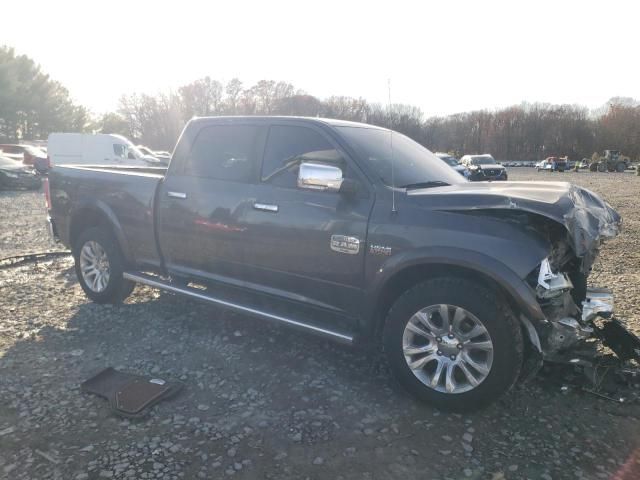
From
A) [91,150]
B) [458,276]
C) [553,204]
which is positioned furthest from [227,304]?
[91,150]

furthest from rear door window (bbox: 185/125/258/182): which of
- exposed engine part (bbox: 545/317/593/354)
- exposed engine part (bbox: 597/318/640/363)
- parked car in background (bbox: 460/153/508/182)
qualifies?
parked car in background (bbox: 460/153/508/182)

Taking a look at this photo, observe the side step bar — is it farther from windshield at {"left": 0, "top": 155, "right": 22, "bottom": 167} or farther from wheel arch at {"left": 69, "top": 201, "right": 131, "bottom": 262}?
windshield at {"left": 0, "top": 155, "right": 22, "bottom": 167}

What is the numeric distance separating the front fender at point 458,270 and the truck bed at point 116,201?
8.31 feet

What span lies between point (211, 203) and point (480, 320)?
2521 millimetres

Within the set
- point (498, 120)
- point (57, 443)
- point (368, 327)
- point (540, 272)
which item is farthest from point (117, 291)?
point (498, 120)

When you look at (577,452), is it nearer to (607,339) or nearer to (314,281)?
(607,339)

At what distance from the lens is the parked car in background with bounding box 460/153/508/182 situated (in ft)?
90.7

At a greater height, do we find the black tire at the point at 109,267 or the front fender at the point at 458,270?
the front fender at the point at 458,270

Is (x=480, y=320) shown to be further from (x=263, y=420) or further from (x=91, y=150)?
(x=91, y=150)

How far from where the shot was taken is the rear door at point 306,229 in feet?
11.9

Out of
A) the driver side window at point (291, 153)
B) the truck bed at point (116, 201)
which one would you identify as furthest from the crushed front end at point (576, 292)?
the truck bed at point (116, 201)

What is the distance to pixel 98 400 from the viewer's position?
3496mm

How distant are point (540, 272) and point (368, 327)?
4.12 feet

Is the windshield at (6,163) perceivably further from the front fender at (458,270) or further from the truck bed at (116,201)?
the front fender at (458,270)
